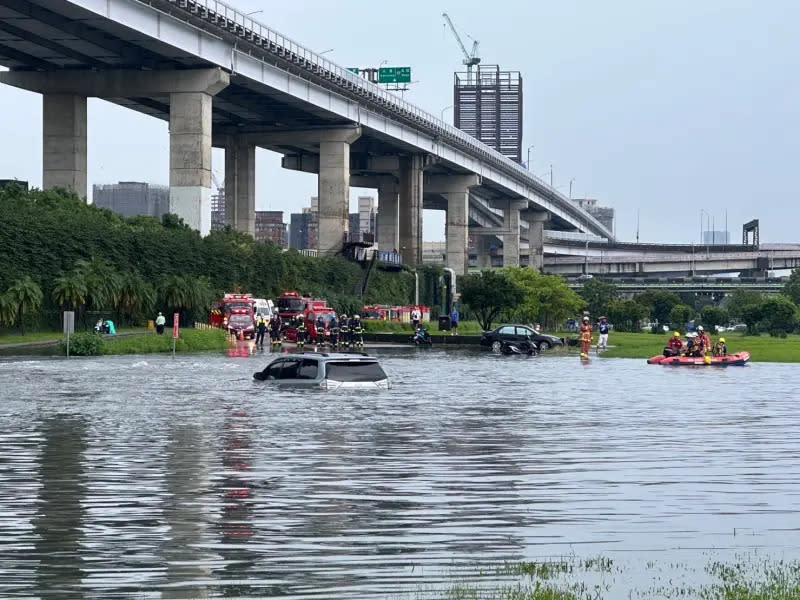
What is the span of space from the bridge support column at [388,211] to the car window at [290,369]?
12902 cm

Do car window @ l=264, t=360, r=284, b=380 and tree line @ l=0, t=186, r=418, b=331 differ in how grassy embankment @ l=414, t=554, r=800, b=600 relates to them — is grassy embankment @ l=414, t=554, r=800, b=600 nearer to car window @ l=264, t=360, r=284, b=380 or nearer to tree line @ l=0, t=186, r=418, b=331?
car window @ l=264, t=360, r=284, b=380

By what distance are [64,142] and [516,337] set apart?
121ft

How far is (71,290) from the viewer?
66.1 metres

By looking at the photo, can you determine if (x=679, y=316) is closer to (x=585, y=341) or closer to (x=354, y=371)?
(x=585, y=341)

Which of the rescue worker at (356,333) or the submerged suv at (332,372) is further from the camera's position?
the rescue worker at (356,333)

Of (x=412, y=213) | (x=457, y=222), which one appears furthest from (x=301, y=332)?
(x=457, y=222)

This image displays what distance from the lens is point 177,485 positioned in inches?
674

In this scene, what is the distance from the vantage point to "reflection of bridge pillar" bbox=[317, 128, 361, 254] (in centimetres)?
11631

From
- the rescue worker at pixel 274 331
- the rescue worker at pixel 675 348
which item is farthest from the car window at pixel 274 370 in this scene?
the rescue worker at pixel 274 331

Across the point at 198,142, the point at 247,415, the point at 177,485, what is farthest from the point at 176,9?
the point at 177,485

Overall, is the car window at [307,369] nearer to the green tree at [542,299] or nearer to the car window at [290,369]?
the car window at [290,369]

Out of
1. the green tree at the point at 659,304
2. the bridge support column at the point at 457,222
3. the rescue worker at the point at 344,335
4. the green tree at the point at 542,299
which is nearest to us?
the rescue worker at the point at 344,335

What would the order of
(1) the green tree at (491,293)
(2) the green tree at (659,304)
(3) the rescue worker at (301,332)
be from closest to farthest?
(3) the rescue worker at (301,332), (1) the green tree at (491,293), (2) the green tree at (659,304)

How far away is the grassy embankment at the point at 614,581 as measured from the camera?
1030 centimetres
